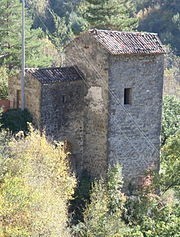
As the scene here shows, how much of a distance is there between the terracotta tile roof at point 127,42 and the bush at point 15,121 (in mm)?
4197

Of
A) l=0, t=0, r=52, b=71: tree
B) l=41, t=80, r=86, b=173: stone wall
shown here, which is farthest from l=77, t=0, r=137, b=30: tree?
l=41, t=80, r=86, b=173: stone wall

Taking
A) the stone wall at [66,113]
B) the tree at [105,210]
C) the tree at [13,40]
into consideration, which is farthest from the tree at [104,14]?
the tree at [105,210]

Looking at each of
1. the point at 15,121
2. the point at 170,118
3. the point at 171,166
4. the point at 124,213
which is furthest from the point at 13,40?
the point at 124,213

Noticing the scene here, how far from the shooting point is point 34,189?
19703 millimetres

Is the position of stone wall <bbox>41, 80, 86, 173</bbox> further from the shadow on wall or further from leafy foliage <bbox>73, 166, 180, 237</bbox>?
the shadow on wall

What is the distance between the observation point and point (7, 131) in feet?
78.0

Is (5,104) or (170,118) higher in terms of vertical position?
(5,104)

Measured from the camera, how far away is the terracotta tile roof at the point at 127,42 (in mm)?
24172

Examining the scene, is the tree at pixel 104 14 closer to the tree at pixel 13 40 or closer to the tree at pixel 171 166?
the tree at pixel 13 40

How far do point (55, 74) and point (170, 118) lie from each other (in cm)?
993

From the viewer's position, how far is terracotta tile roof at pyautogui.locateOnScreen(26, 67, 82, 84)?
80.0 feet

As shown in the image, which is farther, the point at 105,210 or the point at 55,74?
the point at 55,74

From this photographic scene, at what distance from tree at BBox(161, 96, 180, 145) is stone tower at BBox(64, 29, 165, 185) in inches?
228

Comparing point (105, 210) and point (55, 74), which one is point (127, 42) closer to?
point (55, 74)
